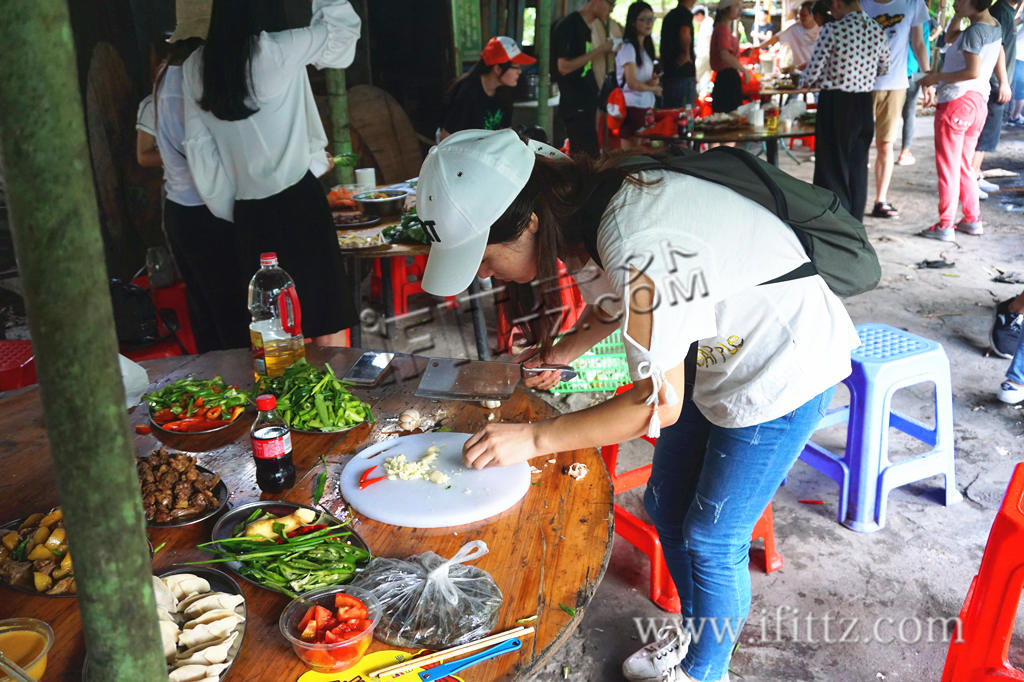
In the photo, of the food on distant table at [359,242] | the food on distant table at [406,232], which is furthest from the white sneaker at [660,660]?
the food on distant table at [359,242]

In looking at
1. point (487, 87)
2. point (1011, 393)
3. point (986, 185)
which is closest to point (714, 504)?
point (1011, 393)

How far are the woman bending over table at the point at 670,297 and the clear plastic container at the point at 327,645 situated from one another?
488 millimetres

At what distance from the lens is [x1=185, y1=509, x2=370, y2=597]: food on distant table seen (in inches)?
53.4

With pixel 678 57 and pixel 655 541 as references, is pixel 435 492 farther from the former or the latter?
pixel 678 57

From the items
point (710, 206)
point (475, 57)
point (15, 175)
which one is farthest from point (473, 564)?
point (475, 57)

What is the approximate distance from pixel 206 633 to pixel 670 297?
3.20ft

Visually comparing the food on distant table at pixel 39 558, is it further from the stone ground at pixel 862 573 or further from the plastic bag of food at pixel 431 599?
the stone ground at pixel 862 573

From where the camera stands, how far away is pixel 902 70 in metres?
6.76

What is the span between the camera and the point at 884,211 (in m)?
7.81

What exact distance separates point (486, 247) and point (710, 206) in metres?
0.48

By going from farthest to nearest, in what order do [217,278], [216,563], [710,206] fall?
1. [217,278]
2. [710,206]
3. [216,563]

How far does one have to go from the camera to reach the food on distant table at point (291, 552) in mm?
1355

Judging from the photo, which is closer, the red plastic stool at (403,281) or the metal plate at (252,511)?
the metal plate at (252,511)

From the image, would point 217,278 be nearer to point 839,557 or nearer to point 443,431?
point 443,431
